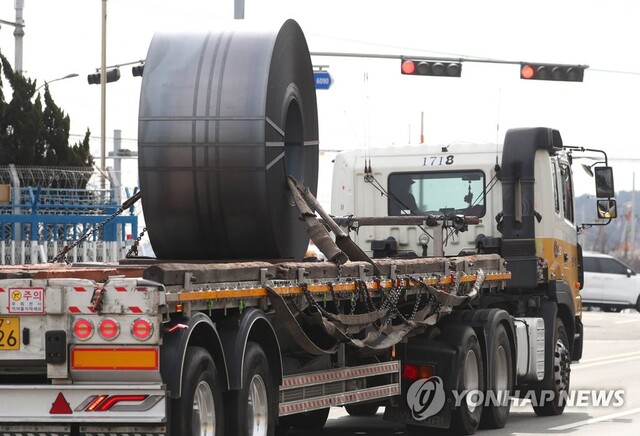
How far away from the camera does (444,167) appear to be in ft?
52.6

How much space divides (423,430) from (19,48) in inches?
914

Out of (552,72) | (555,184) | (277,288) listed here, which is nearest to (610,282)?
(552,72)

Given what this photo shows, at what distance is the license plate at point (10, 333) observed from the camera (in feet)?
28.0

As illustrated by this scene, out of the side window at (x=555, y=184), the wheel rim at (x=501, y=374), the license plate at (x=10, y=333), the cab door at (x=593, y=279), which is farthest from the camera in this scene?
the cab door at (x=593, y=279)

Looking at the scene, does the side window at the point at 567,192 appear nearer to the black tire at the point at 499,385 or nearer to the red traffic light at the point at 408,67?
the black tire at the point at 499,385

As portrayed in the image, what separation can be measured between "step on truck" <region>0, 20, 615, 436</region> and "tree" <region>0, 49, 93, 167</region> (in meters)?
21.9

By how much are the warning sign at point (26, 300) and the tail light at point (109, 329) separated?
15.5 inches

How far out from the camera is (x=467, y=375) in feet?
43.7

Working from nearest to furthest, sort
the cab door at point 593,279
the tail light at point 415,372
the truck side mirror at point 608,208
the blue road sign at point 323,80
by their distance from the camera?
the tail light at point 415,372, the truck side mirror at point 608,208, the blue road sign at point 323,80, the cab door at point 593,279

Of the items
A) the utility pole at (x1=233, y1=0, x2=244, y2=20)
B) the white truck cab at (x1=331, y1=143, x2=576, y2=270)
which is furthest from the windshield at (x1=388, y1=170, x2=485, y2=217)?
the utility pole at (x1=233, y1=0, x2=244, y2=20)

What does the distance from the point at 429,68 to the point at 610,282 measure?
1448 cm

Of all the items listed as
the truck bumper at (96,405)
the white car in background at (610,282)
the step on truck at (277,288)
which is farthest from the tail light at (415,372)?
the white car in background at (610,282)

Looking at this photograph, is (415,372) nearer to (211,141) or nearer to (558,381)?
(558,381)

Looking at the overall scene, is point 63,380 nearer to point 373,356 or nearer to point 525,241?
point 373,356
